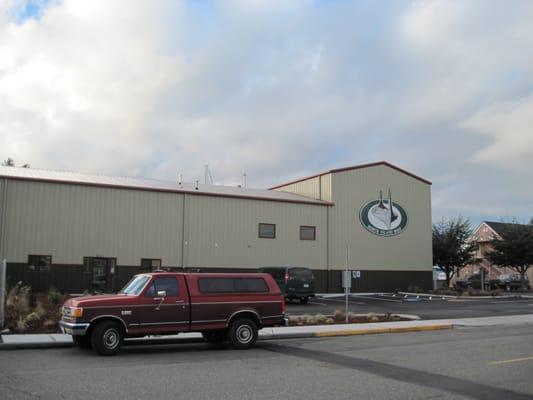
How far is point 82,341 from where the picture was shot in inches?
553

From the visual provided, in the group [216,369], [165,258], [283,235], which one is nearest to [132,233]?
[165,258]

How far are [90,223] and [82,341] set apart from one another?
1905cm

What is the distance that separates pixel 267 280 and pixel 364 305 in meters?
16.9

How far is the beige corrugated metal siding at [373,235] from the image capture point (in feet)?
134

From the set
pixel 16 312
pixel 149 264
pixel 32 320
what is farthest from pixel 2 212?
pixel 32 320

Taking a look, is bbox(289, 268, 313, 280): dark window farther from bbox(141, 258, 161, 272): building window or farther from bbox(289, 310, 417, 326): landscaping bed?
bbox(141, 258, 161, 272): building window

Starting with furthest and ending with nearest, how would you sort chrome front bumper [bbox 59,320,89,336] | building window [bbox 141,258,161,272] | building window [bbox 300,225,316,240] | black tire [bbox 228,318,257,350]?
1. building window [bbox 300,225,316,240]
2. building window [bbox 141,258,161,272]
3. black tire [bbox 228,318,257,350]
4. chrome front bumper [bbox 59,320,89,336]

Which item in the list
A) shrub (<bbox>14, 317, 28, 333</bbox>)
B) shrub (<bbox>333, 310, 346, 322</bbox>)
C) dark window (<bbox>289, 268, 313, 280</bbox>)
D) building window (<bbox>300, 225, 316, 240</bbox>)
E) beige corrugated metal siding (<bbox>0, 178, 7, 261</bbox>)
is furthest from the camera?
building window (<bbox>300, 225, 316, 240</bbox>)

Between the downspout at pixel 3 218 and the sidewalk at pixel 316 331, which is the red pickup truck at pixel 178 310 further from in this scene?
the downspout at pixel 3 218

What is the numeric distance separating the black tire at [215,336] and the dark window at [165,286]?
5.83ft

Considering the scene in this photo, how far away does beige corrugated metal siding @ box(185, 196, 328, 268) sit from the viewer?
116ft

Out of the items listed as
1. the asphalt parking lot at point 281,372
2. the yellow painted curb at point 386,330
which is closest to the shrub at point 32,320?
the asphalt parking lot at point 281,372

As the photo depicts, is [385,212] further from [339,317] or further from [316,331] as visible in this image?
[316,331]

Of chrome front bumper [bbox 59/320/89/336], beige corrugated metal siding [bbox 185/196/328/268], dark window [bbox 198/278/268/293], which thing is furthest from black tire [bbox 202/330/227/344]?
beige corrugated metal siding [bbox 185/196/328/268]
